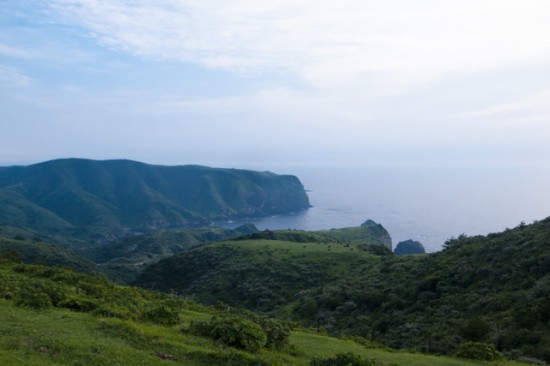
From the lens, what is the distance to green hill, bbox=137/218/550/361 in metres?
19.6

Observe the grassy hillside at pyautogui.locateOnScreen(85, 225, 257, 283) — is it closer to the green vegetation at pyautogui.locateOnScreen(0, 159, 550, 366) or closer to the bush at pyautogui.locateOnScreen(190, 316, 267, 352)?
the green vegetation at pyautogui.locateOnScreen(0, 159, 550, 366)

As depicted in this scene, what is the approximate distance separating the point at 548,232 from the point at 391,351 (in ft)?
75.6

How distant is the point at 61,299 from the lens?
51.3ft

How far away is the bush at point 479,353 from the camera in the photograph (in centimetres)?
1388

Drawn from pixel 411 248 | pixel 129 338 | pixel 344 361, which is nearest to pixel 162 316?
pixel 129 338

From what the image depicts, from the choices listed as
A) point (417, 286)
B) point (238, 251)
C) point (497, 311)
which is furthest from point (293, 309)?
point (238, 251)

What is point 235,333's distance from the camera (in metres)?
12.8

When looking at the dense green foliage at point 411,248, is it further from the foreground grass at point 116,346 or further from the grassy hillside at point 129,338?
the foreground grass at point 116,346

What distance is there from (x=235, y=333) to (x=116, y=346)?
3579mm

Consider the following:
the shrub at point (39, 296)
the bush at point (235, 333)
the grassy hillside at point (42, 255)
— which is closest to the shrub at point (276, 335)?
the bush at point (235, 333)

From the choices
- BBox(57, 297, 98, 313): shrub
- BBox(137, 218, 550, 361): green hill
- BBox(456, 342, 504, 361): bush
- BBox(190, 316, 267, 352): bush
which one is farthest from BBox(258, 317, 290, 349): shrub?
BBox(137, 218, 550, 361): green hill

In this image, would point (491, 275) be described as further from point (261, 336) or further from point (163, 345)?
point (163, 345)

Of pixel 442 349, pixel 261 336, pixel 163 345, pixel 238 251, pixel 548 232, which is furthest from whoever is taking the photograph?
pixel 238 251

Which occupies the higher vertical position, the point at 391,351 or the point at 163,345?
the point at 163,345
